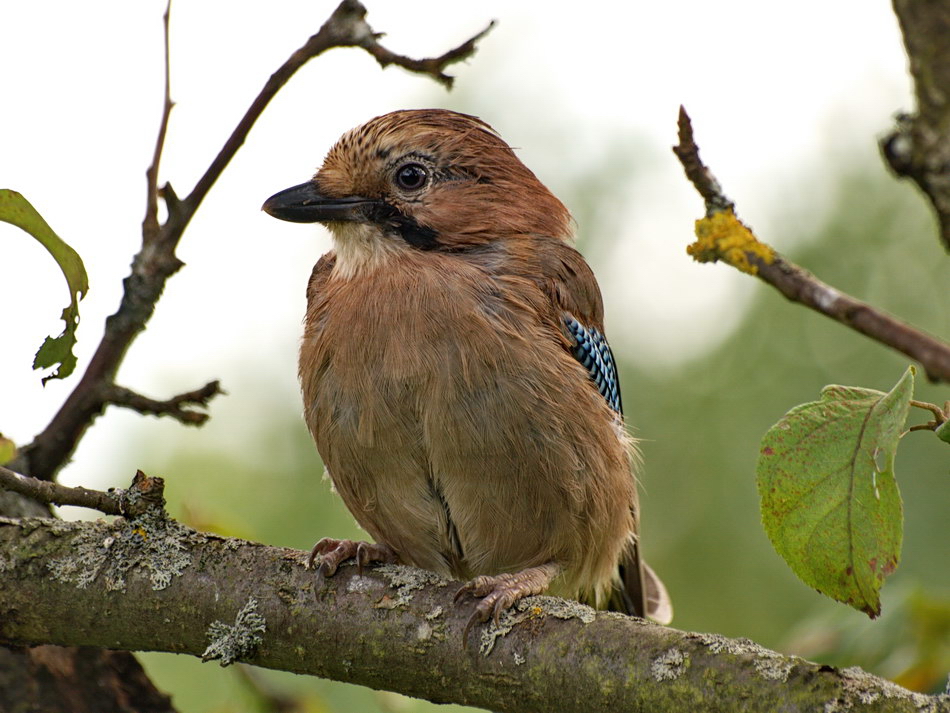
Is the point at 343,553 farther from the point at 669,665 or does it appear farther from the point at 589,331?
the point at 589,331

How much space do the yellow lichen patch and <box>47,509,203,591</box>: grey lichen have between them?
1779 millimetres

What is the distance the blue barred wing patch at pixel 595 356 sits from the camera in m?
4.22

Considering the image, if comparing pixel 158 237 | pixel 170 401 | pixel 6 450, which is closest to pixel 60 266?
pixel 6 450

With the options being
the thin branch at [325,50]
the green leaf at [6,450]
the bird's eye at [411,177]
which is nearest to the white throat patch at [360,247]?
the bird's eye at [411,177]

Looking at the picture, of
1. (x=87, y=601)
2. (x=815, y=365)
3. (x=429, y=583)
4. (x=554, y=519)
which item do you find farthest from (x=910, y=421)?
(x=87, y=601)

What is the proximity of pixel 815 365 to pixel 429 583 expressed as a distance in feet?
26.4

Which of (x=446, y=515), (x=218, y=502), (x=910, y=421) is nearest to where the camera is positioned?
(x=446, y=515)

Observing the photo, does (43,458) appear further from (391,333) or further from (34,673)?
(391,333)

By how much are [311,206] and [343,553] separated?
5.04 feet

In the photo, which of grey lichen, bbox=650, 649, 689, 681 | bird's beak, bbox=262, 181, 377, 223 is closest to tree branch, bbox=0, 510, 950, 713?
grey lichen, bbox=650, 649, 689, 681

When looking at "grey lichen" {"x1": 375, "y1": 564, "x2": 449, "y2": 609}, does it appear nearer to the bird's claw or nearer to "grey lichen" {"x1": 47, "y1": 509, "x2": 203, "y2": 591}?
the bird's claw

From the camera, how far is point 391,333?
3.86 m

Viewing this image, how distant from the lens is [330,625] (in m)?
2.86

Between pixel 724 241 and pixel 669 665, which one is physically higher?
pixel 724 241
